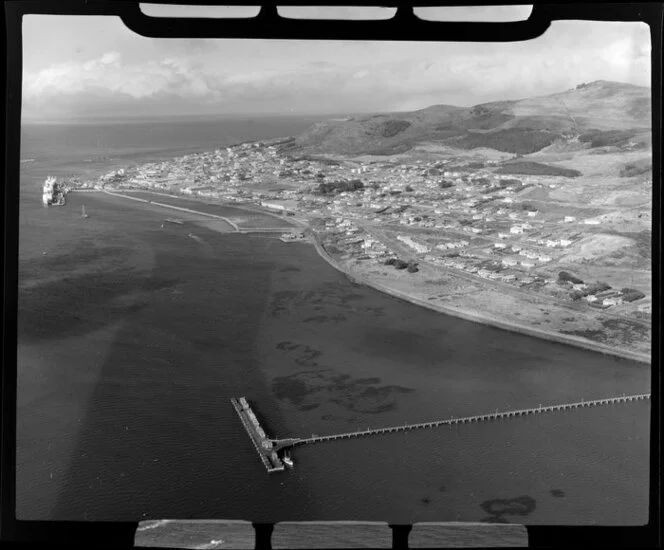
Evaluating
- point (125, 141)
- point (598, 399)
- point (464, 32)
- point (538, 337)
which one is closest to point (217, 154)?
point (125, 141)

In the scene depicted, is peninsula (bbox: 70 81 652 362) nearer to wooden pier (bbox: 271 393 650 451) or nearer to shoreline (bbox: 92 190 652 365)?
shoreline (bbox: 92 190 652 365)

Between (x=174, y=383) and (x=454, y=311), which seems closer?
(x=174, y=383)

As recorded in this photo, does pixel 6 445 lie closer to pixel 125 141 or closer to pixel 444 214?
pixel 125 141

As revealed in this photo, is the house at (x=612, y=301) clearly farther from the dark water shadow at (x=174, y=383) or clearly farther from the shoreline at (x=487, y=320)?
the dark water shadow at (x=174, y=383)

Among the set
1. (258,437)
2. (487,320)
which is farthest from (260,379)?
(487,320)

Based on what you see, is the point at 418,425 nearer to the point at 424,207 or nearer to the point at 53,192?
the point at 424,207

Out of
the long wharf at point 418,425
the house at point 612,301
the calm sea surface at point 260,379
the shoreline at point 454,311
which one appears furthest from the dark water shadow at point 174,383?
the house at point 612,301
